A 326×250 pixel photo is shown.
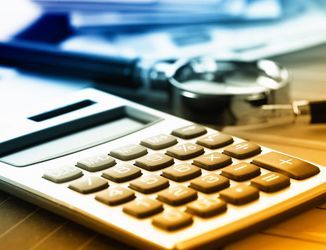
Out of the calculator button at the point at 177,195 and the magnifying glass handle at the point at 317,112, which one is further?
the magnifying glass handle at the point at 317,112

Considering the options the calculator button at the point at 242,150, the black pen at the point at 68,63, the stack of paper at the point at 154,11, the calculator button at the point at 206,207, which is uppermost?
the stack of paper at the point at 154,11

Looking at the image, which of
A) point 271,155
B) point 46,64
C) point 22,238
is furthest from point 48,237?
point 46,64

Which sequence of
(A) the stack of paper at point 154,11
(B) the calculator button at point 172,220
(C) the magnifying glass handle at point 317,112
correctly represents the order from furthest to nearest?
(A) the stack of paper at point 154,11
(C) the magnifying glass handle at point 317,112
(B) the calculator button at point 172,220

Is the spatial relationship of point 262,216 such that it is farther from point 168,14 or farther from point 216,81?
point 168,14

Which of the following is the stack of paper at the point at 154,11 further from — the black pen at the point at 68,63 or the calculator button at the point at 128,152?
the calculator button at the point at 128,152

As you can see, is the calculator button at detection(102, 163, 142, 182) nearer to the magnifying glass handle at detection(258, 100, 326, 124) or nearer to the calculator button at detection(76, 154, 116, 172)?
the calculator button at detection(76, 154, 116, 172)

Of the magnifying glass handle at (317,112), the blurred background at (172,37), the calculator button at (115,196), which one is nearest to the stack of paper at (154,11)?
the blurred background at (172,37)

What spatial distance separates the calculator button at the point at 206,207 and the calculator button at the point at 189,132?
0.08 meters

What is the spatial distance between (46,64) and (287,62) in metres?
0.22

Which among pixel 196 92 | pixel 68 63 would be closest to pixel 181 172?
pixel 196 92

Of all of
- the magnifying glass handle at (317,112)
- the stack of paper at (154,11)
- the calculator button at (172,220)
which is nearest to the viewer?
the calculator button at (172,220)

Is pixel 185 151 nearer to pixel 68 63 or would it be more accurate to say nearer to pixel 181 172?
pixel 181 172

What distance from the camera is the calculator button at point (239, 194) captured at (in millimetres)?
322

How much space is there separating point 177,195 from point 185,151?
0.18 ft
